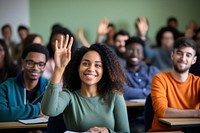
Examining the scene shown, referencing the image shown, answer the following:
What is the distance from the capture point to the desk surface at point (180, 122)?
259 centimetres

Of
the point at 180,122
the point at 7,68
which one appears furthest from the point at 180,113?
the point at 7,68

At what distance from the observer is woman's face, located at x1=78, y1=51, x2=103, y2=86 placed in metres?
2.36

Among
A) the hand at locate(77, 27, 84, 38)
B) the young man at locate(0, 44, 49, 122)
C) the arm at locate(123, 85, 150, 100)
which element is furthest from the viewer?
the hand at locate(77, 27, 84, 38)

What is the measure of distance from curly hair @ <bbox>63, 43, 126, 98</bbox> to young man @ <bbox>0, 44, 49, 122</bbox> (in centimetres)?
61

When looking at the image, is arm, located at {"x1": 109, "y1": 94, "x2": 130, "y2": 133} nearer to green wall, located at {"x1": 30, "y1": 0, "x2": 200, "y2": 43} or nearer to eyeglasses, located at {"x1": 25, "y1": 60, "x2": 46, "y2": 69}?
eyeglasses, located at {"x1": 25, "y1": 60, "x2": 46, "y2": 69}

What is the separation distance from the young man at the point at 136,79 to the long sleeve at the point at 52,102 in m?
1.70

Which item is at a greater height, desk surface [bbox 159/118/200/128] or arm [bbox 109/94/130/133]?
arm [bbox 109/94/130/133]

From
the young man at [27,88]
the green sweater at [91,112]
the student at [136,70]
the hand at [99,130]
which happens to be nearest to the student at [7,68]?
the young man at [27,88]

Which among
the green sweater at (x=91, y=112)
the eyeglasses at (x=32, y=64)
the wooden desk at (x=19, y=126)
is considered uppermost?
the eyeglasses at (x=32, y=64)

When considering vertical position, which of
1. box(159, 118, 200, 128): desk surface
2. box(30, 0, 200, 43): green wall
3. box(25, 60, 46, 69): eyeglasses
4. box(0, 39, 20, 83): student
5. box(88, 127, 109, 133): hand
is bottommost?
box(159, 118, 200, 128): desk surface

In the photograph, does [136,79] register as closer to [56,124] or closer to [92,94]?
[92,94]

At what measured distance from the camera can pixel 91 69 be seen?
2.36 metres

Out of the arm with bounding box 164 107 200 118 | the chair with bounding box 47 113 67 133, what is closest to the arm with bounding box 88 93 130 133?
the chair with bounding box 47 113 67 133

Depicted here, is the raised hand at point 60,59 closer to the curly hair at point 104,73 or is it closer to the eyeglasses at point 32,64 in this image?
the curly hair at point 104,73
